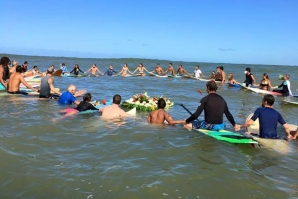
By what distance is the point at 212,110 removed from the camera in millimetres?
7332

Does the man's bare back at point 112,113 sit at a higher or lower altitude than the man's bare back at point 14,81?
Answer: lower

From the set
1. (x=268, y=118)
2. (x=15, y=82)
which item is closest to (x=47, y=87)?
(x=15, y=82)

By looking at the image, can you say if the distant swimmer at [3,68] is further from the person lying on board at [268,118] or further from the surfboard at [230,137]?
the person lying on board at [268,118]

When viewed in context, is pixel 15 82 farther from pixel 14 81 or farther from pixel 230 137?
pixel 230 137

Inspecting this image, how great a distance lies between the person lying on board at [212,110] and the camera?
718 centimetres

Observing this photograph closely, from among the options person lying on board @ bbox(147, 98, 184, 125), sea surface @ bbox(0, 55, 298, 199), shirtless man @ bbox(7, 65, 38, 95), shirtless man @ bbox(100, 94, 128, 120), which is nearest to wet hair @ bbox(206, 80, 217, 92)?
sea surface @ bbox(0, 55, 298, 199)

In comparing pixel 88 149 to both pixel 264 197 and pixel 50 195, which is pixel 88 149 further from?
pixel 264 197

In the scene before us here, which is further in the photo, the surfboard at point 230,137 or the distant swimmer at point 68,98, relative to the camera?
the distant swimmer at point 68,98

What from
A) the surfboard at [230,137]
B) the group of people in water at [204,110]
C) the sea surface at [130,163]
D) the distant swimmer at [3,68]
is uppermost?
the distant swimmer at [3,68]

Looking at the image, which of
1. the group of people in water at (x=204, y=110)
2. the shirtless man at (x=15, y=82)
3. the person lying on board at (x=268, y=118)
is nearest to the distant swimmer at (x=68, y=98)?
the group of people in water at (x=204, y=110)

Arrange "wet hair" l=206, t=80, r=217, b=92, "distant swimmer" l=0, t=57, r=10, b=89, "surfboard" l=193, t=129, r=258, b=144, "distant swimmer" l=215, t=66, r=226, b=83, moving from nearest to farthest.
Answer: "surfboard" l=193, t=129, r=258, b=144, "wet hair" l=206, t=80, r=217, b=92, "distant swimmer" l=0, t=57, r=10, b=89, "distant swimmer" l=215, t=66, r=226, b=83

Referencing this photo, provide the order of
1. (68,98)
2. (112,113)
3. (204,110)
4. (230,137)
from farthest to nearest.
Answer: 1. (68,98)
2. (112,113)
3. (204,110)
4. (230,137)

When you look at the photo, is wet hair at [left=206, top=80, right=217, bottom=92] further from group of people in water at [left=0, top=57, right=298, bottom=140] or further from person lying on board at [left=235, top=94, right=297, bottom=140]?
person lying on board at [left=235, top=94, right=297, bottom=140]

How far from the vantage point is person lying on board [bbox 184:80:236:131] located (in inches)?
283
